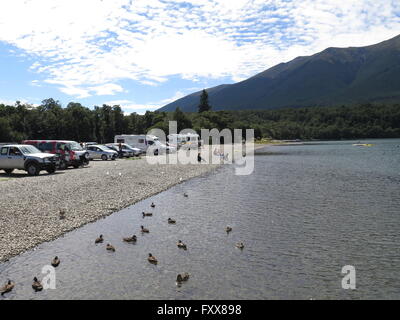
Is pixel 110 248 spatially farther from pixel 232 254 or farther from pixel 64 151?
pixel 64 151

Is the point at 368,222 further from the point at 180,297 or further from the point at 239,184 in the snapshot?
the point at 239,184

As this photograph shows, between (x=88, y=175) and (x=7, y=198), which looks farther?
(x=88, y=175)

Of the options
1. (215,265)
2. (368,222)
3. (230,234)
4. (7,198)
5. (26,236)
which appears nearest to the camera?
(215,265)

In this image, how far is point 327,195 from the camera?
2306 centimetres

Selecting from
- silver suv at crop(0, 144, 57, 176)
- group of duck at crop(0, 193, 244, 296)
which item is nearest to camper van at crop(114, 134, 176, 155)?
silver suv at crop(0, 144, 57, 176)

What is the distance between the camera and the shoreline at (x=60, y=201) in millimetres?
12555

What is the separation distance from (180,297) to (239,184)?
19.9 metres

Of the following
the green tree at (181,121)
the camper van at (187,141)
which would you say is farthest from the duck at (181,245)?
the green tree at (181,121)

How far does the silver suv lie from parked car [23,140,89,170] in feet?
11.9

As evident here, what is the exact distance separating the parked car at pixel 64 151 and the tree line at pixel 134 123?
171 ft

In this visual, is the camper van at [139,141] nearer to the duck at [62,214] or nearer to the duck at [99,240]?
the duck at [62,214]

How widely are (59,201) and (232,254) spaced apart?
380 inches

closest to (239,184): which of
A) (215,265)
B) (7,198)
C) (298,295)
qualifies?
(7,198)

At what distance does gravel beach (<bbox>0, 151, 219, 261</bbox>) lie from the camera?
1261cm
